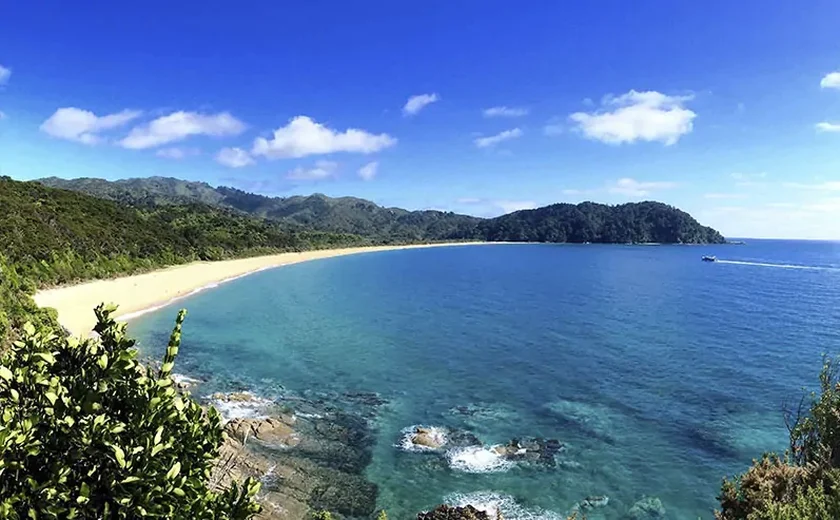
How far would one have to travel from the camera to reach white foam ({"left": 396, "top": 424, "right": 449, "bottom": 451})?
2486 centimetres

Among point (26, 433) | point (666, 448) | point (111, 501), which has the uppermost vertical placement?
point (26, 433)

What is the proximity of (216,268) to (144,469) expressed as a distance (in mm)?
108205

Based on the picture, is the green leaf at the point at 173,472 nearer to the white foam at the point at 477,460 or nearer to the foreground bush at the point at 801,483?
the foreground bush at the point at 801,483

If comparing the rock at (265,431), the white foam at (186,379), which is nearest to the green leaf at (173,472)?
the rock at (265,431)

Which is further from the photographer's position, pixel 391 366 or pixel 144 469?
pixel 391 366

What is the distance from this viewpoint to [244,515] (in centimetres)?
554

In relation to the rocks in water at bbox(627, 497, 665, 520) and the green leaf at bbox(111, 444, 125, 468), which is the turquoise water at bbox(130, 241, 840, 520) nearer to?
the rocks in water at bbox(627, 497, 665, 520)

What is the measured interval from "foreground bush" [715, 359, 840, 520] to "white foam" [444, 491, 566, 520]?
6533mm

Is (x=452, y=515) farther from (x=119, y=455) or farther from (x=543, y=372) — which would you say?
(x=543, y=372)

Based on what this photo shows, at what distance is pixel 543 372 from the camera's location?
3888 cm

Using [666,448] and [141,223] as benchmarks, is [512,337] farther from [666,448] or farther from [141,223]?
[141,223]

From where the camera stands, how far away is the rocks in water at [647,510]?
1975 cm

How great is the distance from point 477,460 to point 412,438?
3.73 metres

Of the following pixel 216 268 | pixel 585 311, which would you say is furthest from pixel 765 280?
pixel 216 268
